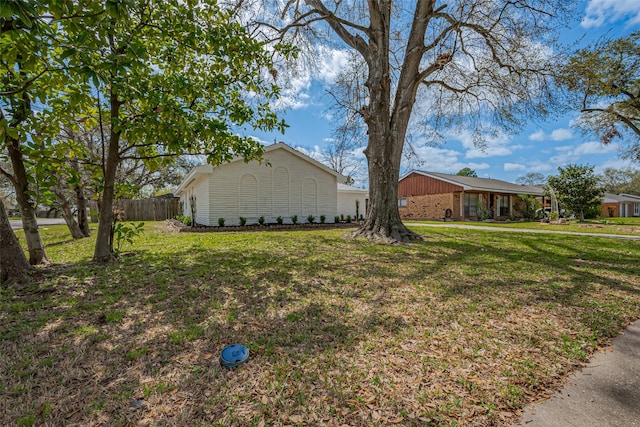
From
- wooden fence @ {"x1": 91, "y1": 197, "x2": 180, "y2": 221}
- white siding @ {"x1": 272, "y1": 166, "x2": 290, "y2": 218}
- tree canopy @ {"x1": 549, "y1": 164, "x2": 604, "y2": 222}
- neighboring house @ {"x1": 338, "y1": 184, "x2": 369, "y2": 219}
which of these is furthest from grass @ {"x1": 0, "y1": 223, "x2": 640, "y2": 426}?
tree canopy @ {"x1": 549, "y1": 164, "x2": 604, "y2": 222}

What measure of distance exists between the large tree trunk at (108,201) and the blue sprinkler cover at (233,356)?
4.46 m

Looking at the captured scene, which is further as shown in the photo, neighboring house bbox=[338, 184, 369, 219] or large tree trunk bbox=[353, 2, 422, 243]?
neighboring house bbox=[338, 184, 369, 219]

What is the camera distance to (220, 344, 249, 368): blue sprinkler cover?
2.24 meters

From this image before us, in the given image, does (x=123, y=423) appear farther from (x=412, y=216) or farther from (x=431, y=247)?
(x=412, y=216)

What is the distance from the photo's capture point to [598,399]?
1974mm

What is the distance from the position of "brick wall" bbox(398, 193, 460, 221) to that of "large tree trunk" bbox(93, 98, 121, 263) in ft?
73.6

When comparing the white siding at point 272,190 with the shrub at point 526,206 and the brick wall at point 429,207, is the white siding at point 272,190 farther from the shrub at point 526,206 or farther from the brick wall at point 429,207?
the shrub at point 526,206

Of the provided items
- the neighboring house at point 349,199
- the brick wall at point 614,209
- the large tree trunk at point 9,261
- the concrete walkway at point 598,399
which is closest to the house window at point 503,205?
the neighboring house at point 349,199

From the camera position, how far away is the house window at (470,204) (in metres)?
22.5

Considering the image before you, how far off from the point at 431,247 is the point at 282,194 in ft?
28.1

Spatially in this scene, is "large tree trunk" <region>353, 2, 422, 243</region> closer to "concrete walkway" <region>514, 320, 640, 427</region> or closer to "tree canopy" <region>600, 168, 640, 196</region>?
"concrete walkway" <region>514, 320, 640, 427</region>

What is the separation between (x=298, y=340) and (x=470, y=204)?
23716mm

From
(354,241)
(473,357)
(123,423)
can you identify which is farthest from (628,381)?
(354,241)

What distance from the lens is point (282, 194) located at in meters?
14.4
